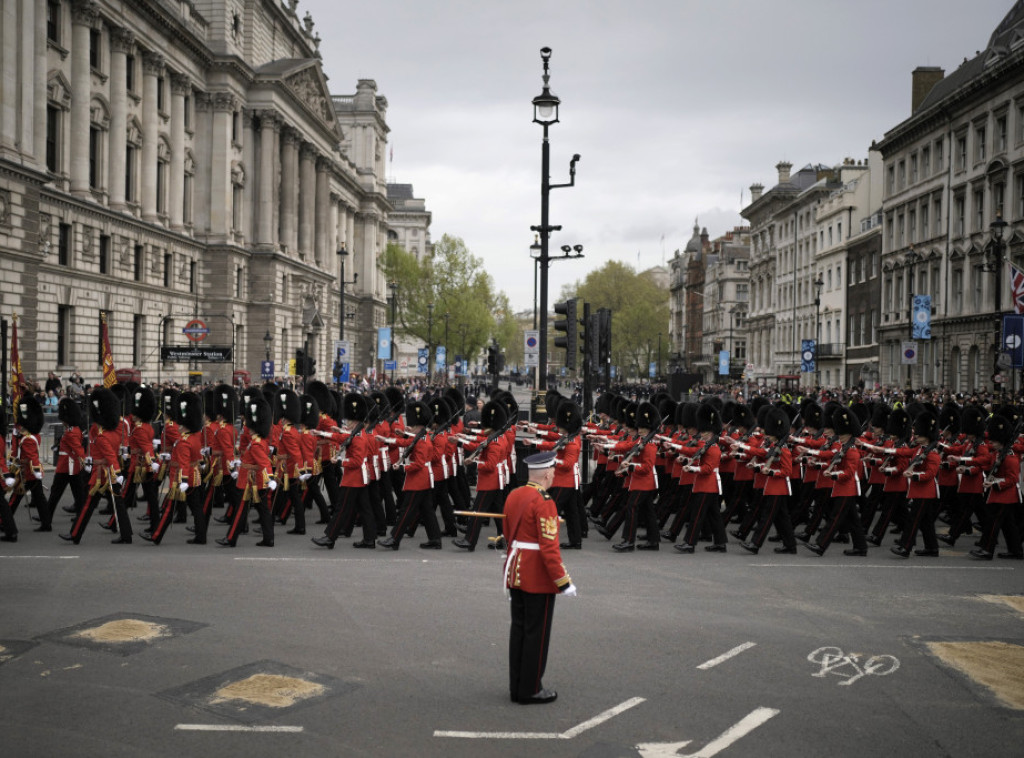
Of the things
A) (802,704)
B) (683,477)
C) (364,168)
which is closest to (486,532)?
(683,477)

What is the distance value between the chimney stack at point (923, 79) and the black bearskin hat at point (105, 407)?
55.3 meters

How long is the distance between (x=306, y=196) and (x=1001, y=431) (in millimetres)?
67970

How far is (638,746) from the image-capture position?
6.08 m

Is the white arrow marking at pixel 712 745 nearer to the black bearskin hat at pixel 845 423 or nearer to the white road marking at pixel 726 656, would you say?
the white road marking at pixel 726 656

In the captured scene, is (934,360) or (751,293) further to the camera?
(751,293)

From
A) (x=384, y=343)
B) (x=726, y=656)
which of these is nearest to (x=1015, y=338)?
(x=726, y=656)

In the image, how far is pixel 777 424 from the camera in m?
13.9

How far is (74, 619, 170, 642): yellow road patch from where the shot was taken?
328 inches

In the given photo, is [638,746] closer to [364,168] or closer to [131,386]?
[131,386]

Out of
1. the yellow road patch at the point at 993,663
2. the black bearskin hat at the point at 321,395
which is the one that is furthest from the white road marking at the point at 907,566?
the black bearskin hat at the point at 321,395

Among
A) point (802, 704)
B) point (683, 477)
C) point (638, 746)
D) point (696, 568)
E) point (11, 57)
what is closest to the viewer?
point (638, 746)

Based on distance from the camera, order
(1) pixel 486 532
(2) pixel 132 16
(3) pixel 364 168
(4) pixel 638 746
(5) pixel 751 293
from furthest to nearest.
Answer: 1. (3) pixel 364 168
2. (5) pixel 751 293
3. (2) pixel 132 16
4. (1) pixel 486 532
5. (4) pixel 638 746

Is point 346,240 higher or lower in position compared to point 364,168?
lower

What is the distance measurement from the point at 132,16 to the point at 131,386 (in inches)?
1522
